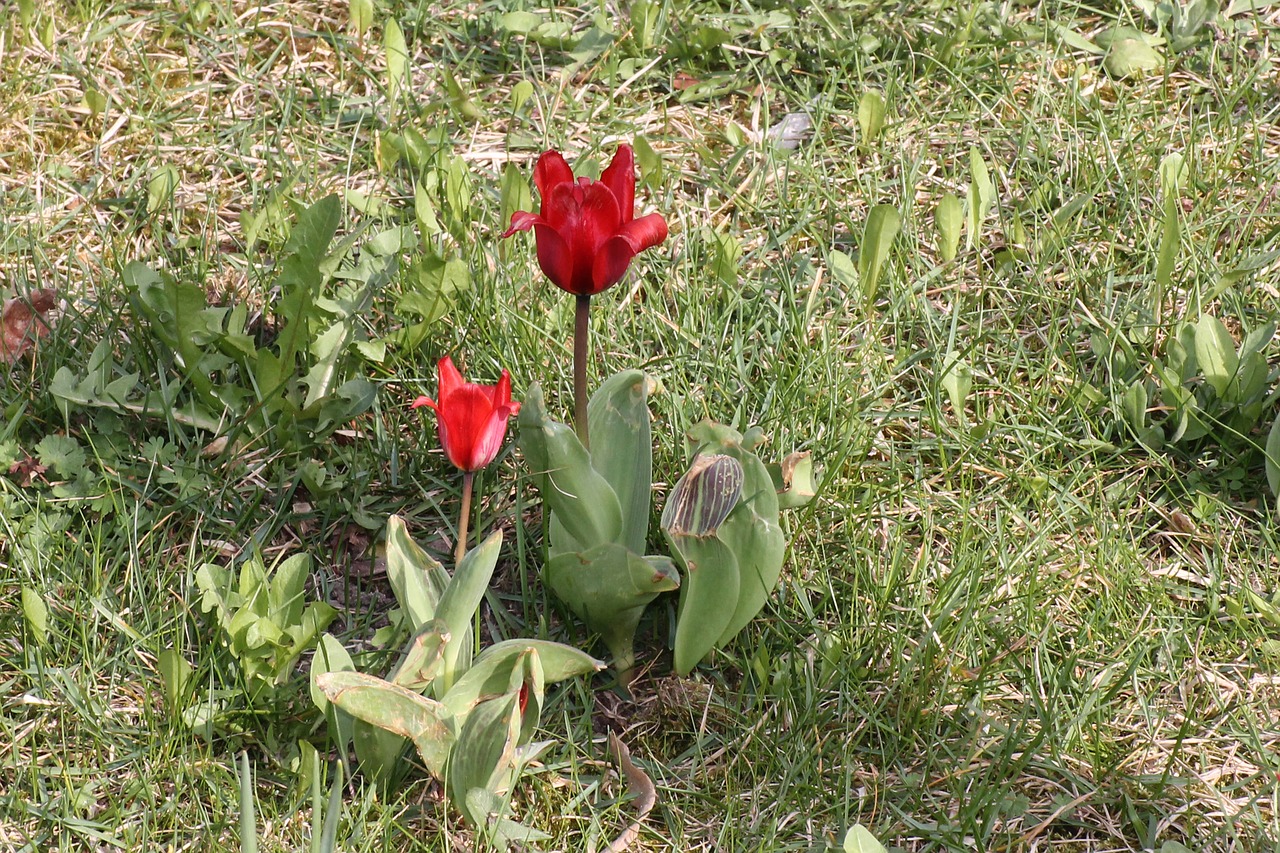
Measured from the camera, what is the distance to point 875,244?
2.27m

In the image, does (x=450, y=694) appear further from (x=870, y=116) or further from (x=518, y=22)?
(x=518, y=22)

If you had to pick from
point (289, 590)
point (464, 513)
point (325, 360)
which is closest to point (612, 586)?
point (464, 513)

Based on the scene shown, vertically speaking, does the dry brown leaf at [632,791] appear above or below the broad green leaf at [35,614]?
below

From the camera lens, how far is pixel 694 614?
171cm

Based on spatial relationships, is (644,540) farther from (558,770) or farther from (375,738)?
(375,738)

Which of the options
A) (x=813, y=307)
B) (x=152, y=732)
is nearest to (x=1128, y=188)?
(x=813, y=307)

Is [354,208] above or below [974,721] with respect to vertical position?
above

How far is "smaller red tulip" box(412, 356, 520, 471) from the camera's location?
150cm

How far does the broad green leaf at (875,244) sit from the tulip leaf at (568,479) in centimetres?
81

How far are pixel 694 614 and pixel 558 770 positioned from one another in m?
0.28

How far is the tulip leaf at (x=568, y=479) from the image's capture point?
1675 mm

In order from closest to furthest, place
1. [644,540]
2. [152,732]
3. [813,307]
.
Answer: [152,732], [644,540], [813,307]

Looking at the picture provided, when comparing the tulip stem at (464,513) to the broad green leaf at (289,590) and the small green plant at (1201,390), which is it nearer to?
the broad green leaf at (289,590)

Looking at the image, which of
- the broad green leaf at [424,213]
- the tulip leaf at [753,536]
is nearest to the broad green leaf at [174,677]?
the tulip leaf at [753,536]
